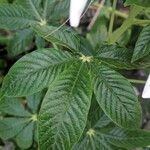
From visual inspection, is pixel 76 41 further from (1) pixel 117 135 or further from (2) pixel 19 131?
(2) pixel 19 131

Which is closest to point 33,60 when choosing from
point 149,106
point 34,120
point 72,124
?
point 72,124

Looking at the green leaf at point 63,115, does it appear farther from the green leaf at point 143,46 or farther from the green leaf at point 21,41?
the green leaf at point 21,41

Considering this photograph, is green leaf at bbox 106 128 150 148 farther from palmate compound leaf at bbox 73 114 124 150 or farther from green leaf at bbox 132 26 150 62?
green leaf at bbox 132 26 150 62

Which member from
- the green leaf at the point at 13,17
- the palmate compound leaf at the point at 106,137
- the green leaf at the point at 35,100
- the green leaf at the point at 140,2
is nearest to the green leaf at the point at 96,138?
the palmate compound leaf at the point at 106,137

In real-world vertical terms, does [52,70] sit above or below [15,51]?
above

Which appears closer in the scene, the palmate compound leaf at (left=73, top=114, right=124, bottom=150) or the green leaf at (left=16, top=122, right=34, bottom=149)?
the palmate compound leaf at (left=73, top=114, right=124, bottom=150)

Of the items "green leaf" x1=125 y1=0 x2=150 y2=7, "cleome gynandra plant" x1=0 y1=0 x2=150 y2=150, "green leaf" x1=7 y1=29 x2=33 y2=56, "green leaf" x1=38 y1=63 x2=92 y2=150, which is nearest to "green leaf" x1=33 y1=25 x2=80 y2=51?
"cleome gynandra plant" x1=0 y1=0 x2=150 y2=150

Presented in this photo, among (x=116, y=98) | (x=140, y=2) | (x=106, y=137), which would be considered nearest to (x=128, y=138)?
(x=106, y=137)
